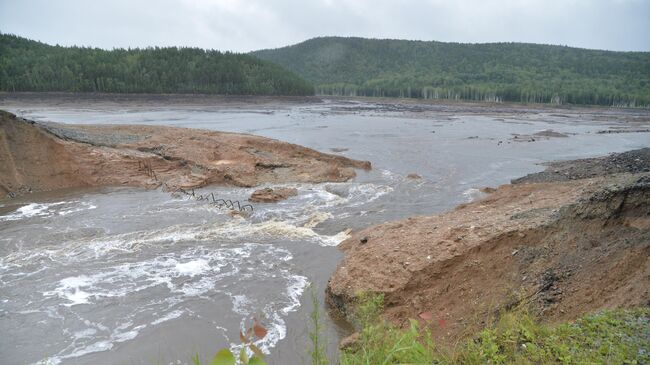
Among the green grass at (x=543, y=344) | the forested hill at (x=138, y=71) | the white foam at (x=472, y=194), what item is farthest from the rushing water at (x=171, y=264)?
the forested hill at (x=138, y=71)

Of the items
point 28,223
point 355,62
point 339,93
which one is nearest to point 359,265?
A: point 28,223

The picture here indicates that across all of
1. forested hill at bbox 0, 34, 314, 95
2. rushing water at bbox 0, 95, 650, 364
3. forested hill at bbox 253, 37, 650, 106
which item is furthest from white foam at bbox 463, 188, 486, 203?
forested hill at bbox 253, 37, 650, 106

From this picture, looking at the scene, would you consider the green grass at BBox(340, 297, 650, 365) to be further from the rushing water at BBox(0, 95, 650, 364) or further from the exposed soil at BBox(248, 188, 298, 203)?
the exposed soil at BBox(248, 188, 298, 203)

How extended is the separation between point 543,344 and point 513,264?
128 inches

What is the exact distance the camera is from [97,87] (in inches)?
2650

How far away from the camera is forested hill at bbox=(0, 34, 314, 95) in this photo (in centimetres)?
6469

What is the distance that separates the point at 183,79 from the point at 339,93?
5690 cm

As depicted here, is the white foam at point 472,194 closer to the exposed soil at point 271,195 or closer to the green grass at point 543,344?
the exposed soil at point 271,195

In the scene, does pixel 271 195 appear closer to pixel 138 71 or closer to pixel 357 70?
pixel 138 71

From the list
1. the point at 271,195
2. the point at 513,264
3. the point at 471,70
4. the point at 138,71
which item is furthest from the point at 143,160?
the point at 471,70

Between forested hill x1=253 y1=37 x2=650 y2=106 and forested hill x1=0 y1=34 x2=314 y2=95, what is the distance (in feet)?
120

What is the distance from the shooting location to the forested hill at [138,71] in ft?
212

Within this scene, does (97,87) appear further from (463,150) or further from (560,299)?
(560,299)

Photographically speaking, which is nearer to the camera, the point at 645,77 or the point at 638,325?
the point at 638,325
